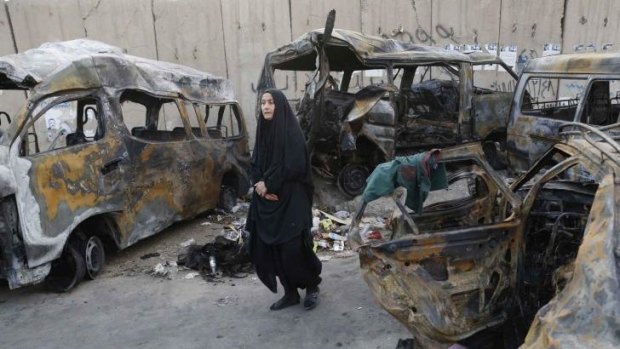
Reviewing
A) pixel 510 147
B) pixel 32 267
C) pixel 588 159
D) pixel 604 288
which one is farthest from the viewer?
pixel 510 147

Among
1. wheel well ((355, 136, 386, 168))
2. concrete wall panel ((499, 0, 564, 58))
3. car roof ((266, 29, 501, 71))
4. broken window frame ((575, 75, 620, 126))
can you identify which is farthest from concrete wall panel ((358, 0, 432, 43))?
broken window frame ((575, 75, 620, 126))

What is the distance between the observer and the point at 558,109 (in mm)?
6977

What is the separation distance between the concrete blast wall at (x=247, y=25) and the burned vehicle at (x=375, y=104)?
7.43ft

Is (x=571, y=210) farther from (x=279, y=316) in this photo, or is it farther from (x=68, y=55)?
(x=68, y=55)

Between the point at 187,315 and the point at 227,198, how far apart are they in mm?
3171

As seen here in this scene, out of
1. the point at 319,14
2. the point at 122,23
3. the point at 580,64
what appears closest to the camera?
the point at 580,64

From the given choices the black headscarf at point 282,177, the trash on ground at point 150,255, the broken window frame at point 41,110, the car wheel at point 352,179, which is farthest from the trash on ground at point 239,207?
the black headscarf at point 282,177

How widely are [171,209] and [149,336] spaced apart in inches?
85.3

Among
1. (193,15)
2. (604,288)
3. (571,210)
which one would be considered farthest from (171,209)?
(193,15)

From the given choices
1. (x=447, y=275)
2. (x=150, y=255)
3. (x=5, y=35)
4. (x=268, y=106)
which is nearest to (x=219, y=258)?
(x=150, y=255)

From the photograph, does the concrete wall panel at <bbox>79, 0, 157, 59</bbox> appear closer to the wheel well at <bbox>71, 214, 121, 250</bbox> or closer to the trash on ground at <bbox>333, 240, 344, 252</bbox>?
the wheel well at <bbox>71, 214, 121, 250</bbox>

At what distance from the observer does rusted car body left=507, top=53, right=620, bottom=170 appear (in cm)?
526

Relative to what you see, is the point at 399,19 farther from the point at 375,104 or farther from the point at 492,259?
the point at 492,259

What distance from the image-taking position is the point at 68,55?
5.07 metres
